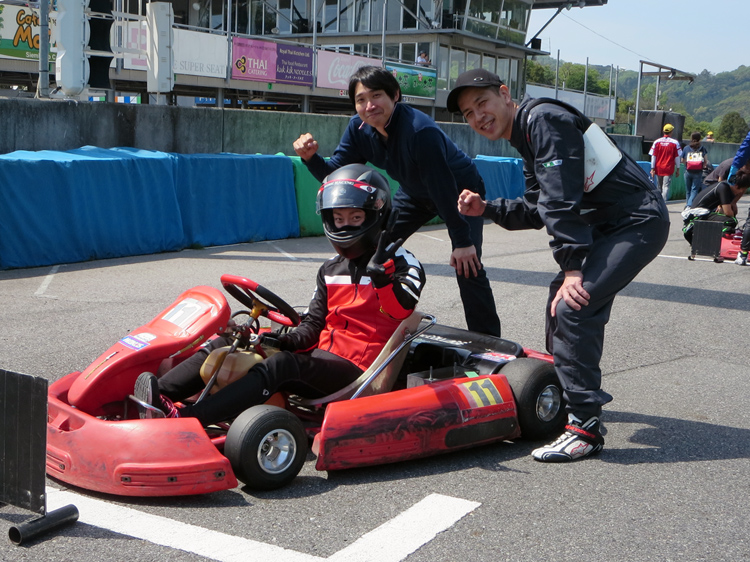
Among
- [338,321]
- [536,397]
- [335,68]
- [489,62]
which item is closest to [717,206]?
[536,397]

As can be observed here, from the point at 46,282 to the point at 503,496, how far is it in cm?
543

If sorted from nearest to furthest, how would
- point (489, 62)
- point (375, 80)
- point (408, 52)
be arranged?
1. point (375, 80)
2. point (408, 52)
3. point (489, 62)

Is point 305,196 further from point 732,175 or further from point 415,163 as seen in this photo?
point 415,163

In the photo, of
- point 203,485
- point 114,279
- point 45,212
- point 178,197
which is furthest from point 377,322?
point 178,197

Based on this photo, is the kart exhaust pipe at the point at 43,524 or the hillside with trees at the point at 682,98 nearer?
the kart exhaust pipe at the point at 43,524

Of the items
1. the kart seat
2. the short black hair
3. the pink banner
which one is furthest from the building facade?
the kart seat

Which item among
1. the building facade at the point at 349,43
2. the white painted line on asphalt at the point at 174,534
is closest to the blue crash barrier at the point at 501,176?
the building facade at the point at 349,43

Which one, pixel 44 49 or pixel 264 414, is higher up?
pixel 44 49

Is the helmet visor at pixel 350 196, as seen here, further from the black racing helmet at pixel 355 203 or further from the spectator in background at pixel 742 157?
the spectator in background at pixel 742 157

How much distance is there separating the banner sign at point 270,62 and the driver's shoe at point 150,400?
21.4 metres

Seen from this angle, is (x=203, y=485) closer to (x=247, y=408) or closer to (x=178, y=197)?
(x=247, y=408)

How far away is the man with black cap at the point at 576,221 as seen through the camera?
11.2ft

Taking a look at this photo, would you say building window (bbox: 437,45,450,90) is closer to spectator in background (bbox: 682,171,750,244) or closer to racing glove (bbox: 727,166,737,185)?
spectator in background (bbox: 682,171,750,244)

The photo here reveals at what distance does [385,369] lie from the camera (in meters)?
3.62
